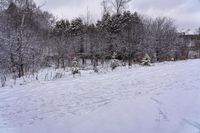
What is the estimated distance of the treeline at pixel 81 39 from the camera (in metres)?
12.4

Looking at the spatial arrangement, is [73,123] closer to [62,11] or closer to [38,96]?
[38,96]

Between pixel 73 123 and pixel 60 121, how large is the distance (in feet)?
0.79

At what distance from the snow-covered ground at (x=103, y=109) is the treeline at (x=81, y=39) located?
22.8ft

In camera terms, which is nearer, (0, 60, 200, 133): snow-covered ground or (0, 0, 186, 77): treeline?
(0, 60, 200, 133): snow-covered ground

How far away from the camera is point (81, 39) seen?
24.6 meters

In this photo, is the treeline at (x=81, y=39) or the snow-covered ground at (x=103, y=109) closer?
the snow-covered ground at (x=103, y=109)

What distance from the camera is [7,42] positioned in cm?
1205

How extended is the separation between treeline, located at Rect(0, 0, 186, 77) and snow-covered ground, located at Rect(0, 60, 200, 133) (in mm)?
6942

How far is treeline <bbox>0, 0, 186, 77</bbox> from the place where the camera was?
1240cm

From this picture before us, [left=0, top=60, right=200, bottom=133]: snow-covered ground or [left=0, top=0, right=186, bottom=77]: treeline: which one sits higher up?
[left=0, top=0, right=186, bottom=77]: treeline

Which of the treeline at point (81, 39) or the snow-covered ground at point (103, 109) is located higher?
the treeline at point (81, 39)

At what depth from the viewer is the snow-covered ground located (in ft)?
11.4

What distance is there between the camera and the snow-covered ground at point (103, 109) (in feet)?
11.4

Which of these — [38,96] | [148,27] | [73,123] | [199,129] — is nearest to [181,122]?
[199,129]
